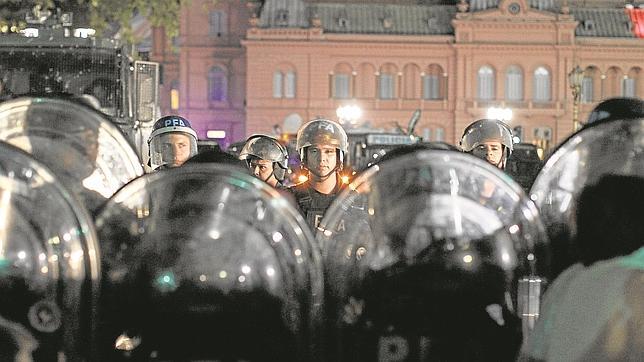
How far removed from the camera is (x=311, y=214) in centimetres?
787

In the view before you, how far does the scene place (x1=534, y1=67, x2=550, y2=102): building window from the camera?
78312 millimetres

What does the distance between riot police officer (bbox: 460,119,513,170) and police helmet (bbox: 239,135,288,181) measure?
1.89m

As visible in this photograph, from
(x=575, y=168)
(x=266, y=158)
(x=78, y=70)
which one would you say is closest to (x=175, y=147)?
(x=266, y=158)

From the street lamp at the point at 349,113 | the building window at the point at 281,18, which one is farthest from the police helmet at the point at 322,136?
the building window at the point at 281,18

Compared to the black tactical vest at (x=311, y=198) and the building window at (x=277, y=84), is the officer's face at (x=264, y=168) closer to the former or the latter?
the black tactical vest at (x=311, y=198)

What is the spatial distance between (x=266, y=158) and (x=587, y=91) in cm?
7147

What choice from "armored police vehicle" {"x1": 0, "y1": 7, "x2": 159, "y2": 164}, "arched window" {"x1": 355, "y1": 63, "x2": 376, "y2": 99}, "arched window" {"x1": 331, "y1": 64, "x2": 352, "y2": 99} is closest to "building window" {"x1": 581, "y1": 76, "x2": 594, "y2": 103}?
"arched window" {"x1": 355, "y1": 63, "x2": 376, "y2": 99}

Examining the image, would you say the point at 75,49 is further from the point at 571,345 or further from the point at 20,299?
the point at 571,345

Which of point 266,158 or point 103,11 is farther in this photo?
point 103,11

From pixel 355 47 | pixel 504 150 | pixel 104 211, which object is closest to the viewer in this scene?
pixel 104 211

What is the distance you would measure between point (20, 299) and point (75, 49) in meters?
11.7

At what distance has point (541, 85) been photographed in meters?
78.7

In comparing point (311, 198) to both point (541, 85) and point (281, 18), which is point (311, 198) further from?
point (541, 85)

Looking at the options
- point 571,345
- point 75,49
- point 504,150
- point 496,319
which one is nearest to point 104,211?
point 496,319
